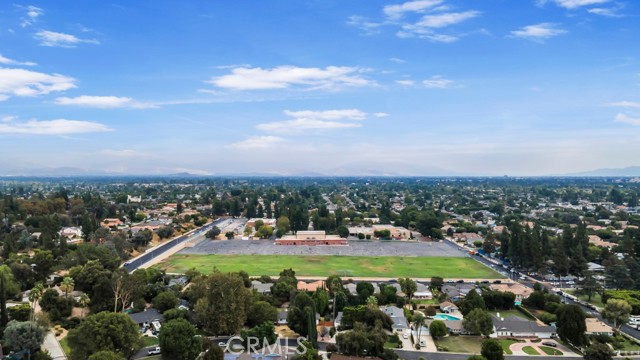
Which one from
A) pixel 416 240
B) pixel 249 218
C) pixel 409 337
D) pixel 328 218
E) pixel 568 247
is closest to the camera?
pixel 409 337

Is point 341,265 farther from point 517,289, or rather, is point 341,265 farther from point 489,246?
point 489,246

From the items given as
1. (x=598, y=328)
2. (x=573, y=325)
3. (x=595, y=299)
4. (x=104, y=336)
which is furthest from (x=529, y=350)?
(x=104, y=336)

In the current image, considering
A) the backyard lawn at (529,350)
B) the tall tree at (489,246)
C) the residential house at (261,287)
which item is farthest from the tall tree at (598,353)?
the tall tree at (489,246)

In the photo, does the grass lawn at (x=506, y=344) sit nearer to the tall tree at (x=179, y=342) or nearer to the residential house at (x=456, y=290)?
the residential house at (x=456, y=290)

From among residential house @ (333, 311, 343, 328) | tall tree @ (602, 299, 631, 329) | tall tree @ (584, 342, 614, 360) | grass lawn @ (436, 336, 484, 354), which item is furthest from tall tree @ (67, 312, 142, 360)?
tall tree @ (602, 299, 631, 329)

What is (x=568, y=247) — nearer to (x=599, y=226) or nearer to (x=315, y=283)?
(x=315, y=283)

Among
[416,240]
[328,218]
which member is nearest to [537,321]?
[416,240]
